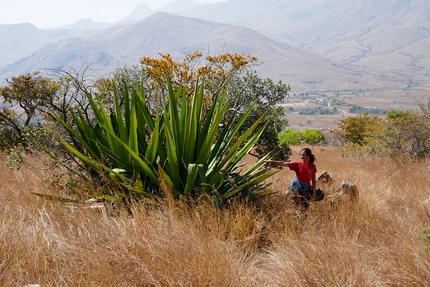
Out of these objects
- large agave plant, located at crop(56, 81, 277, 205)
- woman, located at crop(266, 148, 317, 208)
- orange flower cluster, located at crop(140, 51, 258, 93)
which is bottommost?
woman, located at crop(266, 148, 317, 208)

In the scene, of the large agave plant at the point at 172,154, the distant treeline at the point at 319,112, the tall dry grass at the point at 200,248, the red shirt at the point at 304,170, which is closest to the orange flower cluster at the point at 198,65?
the red shirt at the point at 304,170

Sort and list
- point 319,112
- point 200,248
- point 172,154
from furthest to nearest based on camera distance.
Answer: point 319,112
point 172,154
point 200,248

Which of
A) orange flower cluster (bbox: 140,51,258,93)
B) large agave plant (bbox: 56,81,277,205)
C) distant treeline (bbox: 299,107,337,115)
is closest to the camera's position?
large agave plant (bbox: 56,81,277,205)

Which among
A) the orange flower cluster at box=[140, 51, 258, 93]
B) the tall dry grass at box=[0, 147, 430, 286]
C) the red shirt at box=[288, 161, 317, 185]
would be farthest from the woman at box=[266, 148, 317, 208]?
the orange flower cluster at box=[140, 51, 258, 93]

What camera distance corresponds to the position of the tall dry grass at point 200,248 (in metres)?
2.71

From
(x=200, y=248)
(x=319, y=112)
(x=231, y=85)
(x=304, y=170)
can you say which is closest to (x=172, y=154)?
(x=200, y=248)

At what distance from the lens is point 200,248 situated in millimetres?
2963

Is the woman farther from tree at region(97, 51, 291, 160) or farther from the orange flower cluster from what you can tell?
the orange flower cluster

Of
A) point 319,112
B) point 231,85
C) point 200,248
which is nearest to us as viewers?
point 200,248

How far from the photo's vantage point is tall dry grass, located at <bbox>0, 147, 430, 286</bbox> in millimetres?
2709

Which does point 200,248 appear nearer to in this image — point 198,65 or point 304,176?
point 304,176

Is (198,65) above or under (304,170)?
above

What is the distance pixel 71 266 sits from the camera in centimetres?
277

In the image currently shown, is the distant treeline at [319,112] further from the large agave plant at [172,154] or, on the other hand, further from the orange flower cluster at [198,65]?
the large agave plant at [172,154]
